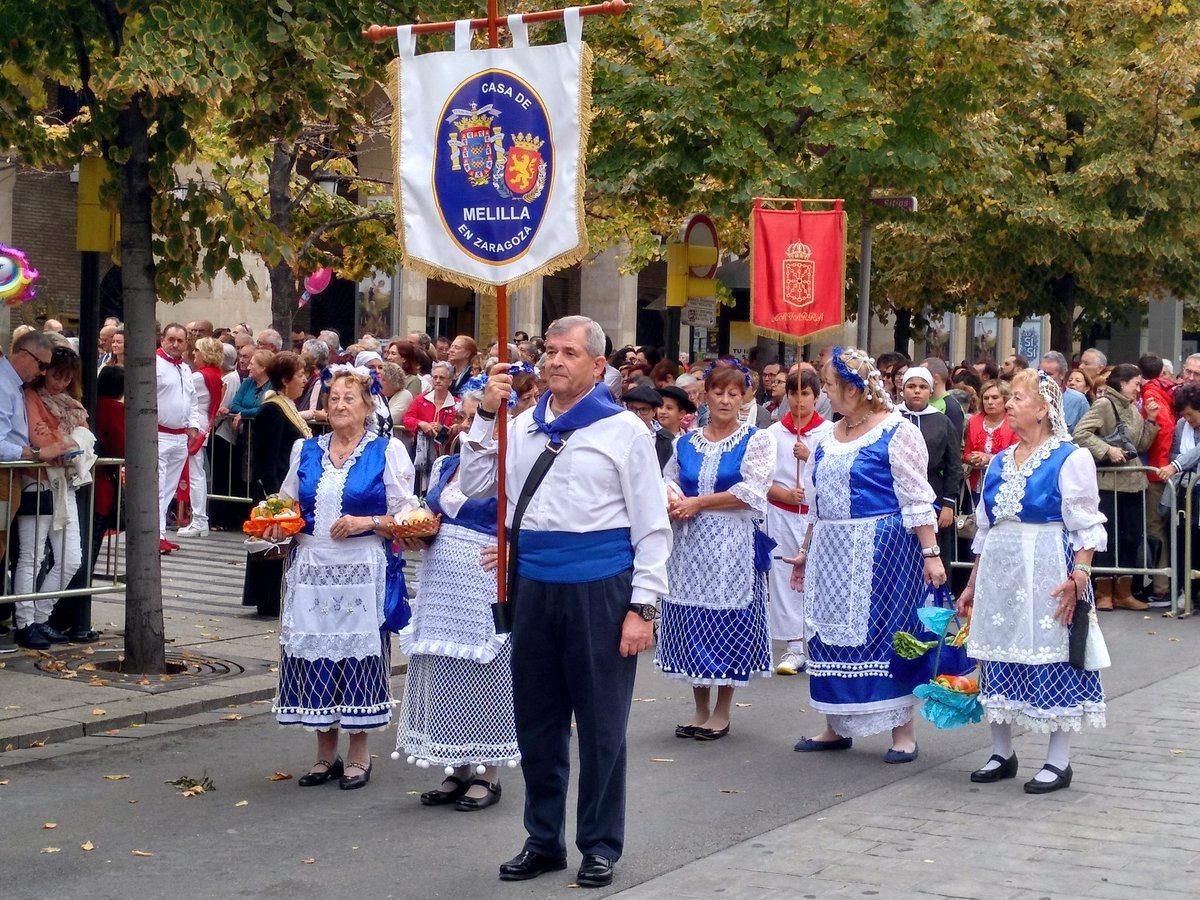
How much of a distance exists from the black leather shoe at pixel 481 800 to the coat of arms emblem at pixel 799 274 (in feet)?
27.5

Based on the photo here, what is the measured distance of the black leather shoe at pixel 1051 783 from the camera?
7770 millimetres

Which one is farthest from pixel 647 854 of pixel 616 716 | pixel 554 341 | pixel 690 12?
pixel 690 12

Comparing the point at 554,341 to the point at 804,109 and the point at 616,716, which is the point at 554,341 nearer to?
the point at 616,716

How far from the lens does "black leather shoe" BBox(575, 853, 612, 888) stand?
20.1 feet

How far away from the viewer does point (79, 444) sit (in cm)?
1069

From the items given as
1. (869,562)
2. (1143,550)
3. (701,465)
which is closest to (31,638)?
(701,465)

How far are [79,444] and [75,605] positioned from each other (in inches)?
43.5

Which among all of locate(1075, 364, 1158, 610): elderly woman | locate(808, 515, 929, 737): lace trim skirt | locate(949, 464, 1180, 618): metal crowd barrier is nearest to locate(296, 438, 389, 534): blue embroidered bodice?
locate(808, 515, 929, 737): lace trim skirt

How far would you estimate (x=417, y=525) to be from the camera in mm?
7363

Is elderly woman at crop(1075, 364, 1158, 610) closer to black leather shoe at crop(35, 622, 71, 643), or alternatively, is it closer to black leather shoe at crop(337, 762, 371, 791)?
black leather shoe at crop(35, 622, 71, 643)

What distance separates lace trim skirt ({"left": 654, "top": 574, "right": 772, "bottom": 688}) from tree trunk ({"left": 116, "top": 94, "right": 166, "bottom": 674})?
119 inches

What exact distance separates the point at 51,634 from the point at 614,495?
5.89 m

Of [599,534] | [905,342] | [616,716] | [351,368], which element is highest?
[905,342]

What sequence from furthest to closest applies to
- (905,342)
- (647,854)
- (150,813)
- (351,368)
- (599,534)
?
(905,342), (351,368), (150,813), (647,854), (599,534)
